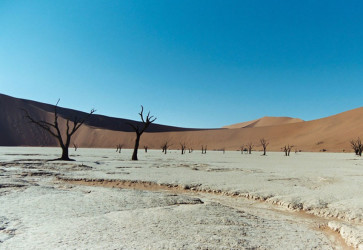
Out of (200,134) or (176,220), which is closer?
(176,220)

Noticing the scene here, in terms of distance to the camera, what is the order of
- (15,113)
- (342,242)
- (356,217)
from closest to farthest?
1. (342,242)
2. (356,217)
3. (15,113)

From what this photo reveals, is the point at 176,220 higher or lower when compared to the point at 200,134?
lower

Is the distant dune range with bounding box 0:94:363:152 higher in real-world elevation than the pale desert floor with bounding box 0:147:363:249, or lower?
higher

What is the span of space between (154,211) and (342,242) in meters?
2.57

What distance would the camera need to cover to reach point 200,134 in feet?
311

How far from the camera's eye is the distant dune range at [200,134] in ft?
226

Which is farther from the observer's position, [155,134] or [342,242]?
[155,134]

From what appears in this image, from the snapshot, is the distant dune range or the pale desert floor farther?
the distant dune range

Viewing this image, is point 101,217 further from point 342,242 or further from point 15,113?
point 15,113

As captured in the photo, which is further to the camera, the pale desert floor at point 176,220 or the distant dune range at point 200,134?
the distant dune range at point 200,134

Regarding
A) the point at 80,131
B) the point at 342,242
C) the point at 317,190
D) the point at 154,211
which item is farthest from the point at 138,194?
the point at 80,131

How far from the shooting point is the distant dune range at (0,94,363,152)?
68.9m

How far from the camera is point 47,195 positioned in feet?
17.9

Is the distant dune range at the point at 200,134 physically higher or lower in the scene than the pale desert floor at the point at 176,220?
higher
